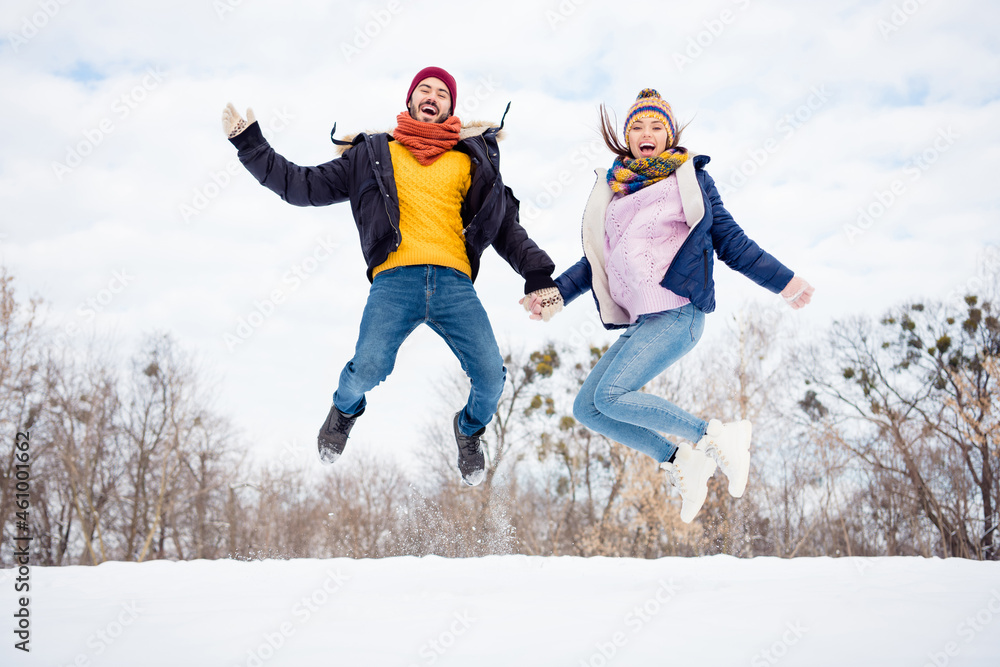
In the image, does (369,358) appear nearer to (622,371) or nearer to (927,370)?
(622,371)

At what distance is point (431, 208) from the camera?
3469mm

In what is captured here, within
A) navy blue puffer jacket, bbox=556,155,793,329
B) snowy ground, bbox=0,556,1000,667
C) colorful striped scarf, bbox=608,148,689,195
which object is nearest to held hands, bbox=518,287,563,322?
navy blue puffer jacket, bbox=556,155,793,329

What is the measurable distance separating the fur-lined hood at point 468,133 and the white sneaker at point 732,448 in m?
2.05

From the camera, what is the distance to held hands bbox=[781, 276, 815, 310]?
3416 millimetres

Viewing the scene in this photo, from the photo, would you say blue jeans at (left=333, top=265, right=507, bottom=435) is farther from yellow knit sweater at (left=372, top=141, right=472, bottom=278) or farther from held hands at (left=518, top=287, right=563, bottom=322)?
held hands at (left=518, top=287, right=563, bottom=322)

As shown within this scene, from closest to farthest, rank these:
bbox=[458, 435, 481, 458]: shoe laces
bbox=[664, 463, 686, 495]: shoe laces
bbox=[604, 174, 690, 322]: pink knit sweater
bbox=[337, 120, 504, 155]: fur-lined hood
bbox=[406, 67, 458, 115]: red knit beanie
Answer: bbox=[604, 174, 690, 322]: pink knit sweater → bbox=[664, 463, 686, 495]: shoe laces → bbox=[337, 120, 504, 155]: fur-lined hood → bbox=[406, 67, 458, 115]: red knit beanie → bbox=[458, 435, 481, 458]: shoe laces

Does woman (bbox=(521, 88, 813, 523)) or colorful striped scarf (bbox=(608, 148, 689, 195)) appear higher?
colorful striped scarf (bbox=(608, 148, 689, 195))

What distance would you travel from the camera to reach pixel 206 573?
4703 millimetres

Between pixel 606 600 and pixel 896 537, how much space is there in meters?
18.9

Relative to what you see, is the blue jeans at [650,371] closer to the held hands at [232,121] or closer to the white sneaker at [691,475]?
the white sneaker at [691,475]

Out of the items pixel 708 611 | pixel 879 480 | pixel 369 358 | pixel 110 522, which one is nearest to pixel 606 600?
pixel 708 611

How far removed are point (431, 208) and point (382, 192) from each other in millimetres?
267

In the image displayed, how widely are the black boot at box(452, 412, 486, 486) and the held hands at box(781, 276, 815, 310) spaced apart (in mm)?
1885

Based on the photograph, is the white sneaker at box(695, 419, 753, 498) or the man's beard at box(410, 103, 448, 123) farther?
the man's beard at box(410, 103, 448, 123)
